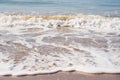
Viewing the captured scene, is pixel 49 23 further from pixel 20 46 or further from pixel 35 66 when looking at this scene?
pixel 35 66

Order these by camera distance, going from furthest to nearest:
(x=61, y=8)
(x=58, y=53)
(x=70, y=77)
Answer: (x=61, y=8)
(x=58, y=53)
(x=70, y=77)

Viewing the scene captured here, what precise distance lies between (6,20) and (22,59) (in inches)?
233

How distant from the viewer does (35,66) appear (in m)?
4.75

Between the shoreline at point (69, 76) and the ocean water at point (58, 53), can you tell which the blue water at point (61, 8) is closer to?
the ocean water at point (58, 53)

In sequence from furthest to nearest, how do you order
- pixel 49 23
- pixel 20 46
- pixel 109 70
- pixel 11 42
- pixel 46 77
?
pixel 49 23, pixel 11 42, pixel 20 46, pixel 109 70, pixel 46 77

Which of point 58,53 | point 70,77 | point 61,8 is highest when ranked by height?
point 61,8

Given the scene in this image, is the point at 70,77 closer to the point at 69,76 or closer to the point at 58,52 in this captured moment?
the point at 69,76

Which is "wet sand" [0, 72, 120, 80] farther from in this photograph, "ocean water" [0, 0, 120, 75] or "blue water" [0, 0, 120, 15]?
"blue water" [0, 0, 120, 15]

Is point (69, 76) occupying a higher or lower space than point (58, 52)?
lower

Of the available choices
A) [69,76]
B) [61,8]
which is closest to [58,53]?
[69,76]

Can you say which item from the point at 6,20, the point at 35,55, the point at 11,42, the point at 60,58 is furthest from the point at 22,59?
the point at 6,20

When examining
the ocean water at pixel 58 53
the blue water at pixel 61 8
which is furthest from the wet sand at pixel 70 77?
the blue water at pixel 61 8

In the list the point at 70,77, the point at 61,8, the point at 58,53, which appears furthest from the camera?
the point at 61,8

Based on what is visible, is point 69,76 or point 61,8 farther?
point 61,8
